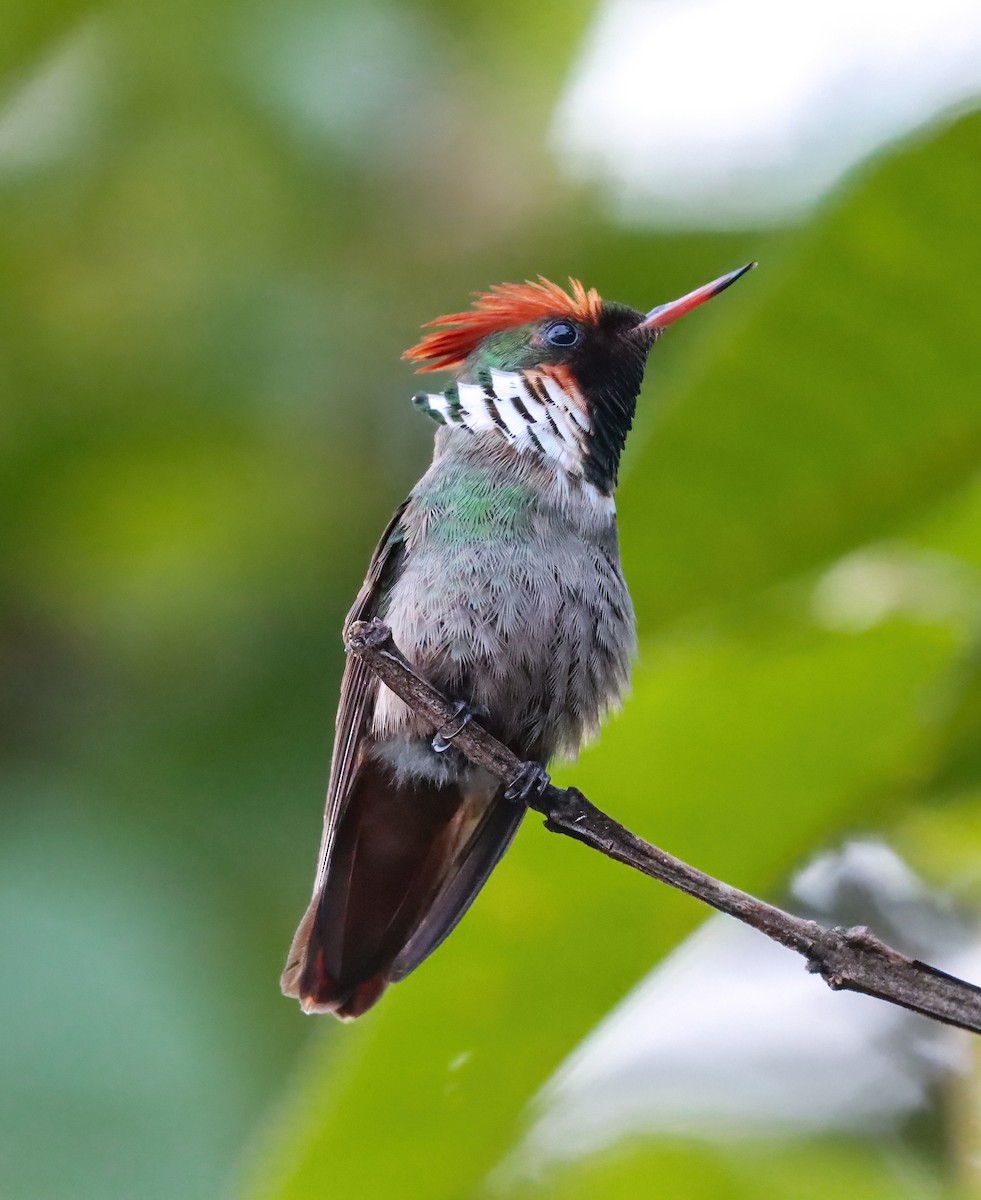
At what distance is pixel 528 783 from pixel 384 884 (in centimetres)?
91

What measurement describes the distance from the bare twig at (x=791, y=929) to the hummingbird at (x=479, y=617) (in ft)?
2.19

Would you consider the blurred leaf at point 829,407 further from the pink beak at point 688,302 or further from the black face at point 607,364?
the black face at point 607,364

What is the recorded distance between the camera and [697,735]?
6.79ft

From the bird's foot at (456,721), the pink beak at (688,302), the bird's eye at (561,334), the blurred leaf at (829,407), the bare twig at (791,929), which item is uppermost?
the bird's eye at (561,334)

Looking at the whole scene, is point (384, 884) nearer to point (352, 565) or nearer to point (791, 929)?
point (791, 929)

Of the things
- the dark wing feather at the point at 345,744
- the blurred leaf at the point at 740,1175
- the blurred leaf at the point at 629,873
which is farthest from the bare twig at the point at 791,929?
the blurred leaf at the point at 740,1175

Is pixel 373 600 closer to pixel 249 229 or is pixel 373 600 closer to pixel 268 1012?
pixel 268 1012

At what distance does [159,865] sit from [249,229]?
215cm

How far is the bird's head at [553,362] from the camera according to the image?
3.16 m

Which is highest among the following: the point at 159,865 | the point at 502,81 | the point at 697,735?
the point at 502,81

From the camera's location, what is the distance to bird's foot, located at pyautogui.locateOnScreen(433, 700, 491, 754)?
237cm

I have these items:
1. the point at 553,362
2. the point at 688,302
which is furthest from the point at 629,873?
the point at 553,362

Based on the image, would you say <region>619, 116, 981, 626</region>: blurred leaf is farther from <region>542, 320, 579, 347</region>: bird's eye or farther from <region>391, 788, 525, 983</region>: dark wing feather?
<region>542, 320, 579, 347</region>: bird's eye

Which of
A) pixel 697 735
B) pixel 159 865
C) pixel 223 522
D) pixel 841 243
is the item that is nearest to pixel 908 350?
pixel 841 243
